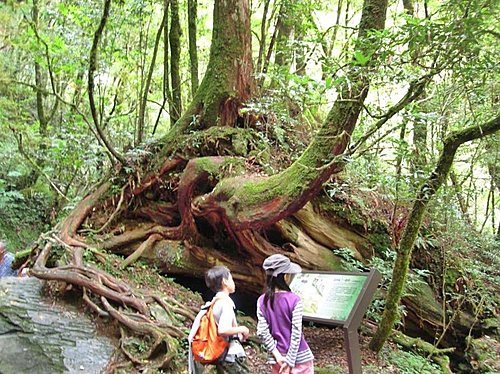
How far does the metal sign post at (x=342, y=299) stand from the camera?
137 inches

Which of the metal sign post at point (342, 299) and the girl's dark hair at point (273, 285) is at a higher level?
the girl's dark hair at point (273, 285)

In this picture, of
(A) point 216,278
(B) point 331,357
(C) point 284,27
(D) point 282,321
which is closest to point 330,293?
(D) point 282,321

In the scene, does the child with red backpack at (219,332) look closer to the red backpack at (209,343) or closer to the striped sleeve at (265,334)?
the red backpack at (209,343)

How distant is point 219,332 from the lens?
297cm

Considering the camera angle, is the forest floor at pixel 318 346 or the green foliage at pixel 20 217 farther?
the green foliage at pixel 20 217

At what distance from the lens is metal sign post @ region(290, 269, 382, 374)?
349 cm

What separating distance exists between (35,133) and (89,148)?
6.40 feet

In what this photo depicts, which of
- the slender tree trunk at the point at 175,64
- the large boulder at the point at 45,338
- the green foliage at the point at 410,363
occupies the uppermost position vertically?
the slender tree trunk at the point at 175,64

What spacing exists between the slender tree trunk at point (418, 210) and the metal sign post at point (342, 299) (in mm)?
1000

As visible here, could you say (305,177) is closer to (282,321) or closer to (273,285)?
(273,285)

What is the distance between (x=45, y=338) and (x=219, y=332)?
255cm

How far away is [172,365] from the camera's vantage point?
4.26 metres

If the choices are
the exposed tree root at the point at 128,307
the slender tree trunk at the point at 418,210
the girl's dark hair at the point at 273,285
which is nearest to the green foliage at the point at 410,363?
the slender tree trunk at the point at 418,210

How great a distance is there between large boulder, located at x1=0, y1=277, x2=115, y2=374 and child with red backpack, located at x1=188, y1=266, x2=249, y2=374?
5.61 feet
